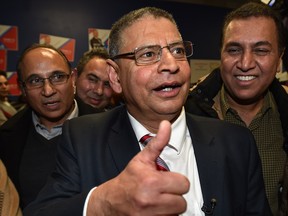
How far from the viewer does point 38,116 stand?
7.36 ft

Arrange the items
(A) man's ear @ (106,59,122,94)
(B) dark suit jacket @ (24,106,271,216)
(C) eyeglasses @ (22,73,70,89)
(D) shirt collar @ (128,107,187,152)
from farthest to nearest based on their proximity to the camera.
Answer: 1. (C) eyeglasses @ (22,73,70,89)
2. (A) man's ear @ (106,59,122,94)
3. (D) shirt collar @ (128,107,187,152)
4. (B) dark suit jacket @ (24,106,271,216)

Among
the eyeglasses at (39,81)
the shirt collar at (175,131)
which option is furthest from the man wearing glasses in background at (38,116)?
the shirt collar at (175,131)

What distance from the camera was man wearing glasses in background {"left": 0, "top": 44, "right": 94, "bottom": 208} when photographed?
1.99 m

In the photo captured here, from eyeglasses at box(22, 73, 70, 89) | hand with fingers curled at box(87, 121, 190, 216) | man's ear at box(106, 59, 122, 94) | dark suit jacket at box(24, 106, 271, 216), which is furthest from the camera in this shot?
eyeglasses at box(22, 73, 70, 89)

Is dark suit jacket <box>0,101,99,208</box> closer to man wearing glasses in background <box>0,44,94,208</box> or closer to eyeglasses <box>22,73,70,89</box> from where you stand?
man wearing glasses in background <box>0,44,94,208</box>

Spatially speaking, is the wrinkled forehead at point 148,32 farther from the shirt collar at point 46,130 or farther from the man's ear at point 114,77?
the shirt collar at point 46,130

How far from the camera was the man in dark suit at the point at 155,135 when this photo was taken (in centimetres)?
135

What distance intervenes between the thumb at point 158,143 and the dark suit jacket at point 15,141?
1.19 m

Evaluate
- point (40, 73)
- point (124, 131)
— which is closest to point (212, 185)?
point (124, 131)

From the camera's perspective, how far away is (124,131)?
148 cm

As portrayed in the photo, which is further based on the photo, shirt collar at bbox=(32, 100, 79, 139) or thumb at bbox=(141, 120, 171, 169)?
shirt collar at bbox=(32, 100, 79, 139)

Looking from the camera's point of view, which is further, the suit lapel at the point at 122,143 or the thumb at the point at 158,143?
the suit lapel at the point at 122,143

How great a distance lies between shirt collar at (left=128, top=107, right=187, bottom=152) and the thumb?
0.50 m

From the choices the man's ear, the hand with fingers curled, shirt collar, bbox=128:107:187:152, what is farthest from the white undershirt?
the hand with fingers curled
